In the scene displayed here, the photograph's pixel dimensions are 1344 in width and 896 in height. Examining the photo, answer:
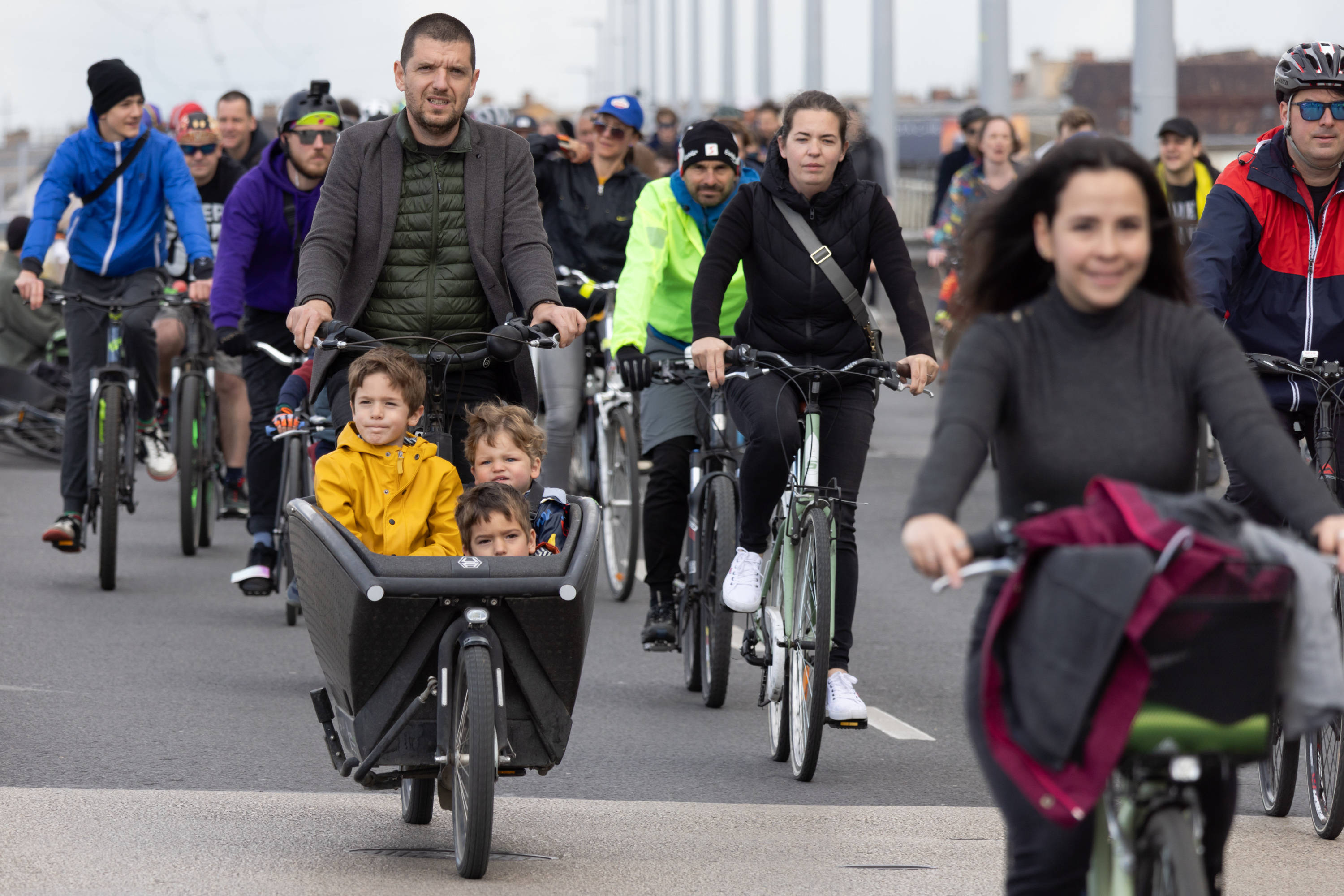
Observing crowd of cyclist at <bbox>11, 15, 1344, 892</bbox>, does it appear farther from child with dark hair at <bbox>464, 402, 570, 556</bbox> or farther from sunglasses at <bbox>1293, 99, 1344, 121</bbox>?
child with dark hair at <bbox>464, 402, 570, 556</bbox>

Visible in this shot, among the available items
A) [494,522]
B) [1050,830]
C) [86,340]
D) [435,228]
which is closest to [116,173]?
[86,340]

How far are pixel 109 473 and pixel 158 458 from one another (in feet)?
6.25

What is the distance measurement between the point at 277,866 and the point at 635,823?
1.07 metres

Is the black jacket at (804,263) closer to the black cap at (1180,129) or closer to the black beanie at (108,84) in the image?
the black beanie at (108,84)

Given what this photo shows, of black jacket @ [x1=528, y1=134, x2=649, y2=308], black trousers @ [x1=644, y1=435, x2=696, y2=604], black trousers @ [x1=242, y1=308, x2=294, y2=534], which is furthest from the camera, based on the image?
black jacket @ [x1=528, y1=134, x2=649, y2=308]

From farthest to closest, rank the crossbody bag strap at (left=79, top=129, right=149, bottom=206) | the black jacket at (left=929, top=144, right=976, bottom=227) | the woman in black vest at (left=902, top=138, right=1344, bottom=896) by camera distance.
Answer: the black jacket at (left=929, top=144, right=976, bottom=227) < the crossbody bag strap at (left=79, top=129, right=149, bottom=206) < the woman in black vest at (left=902, top=138, right=1344, bottom=896)

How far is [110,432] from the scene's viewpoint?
33.2ft

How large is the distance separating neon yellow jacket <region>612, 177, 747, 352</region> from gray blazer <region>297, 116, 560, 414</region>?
4.33 feet

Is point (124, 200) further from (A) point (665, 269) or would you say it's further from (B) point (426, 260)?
(B) point (426, 260)

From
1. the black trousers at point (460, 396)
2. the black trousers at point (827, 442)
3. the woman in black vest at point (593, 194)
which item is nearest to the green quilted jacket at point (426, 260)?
the black trousers at point (460, 396)

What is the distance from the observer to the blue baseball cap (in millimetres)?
11578

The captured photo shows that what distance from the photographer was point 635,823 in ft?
19.4

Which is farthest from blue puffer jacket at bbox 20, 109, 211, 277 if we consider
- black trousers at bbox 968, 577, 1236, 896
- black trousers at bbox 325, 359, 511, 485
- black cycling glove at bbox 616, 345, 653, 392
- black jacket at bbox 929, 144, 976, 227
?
black jacket at bbox 929, 144, 976, 227

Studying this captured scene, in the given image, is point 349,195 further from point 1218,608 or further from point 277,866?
point 1218,608
